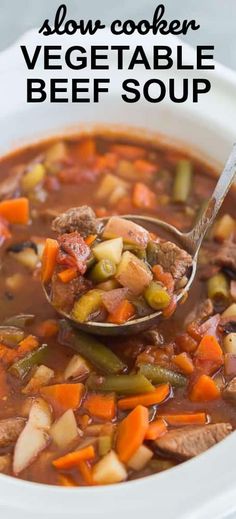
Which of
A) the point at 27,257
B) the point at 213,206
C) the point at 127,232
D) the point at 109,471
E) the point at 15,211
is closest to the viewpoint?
the point at 109,471

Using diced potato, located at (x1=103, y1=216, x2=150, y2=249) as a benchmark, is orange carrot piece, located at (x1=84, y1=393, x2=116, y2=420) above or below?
below

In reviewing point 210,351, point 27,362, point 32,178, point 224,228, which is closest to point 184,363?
point 210,351

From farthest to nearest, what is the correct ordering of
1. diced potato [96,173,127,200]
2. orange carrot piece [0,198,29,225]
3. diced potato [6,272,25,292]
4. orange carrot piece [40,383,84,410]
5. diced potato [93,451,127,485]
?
diced potato [96,173,127,200] → orange carrot piece [0,198,29,225] → diced potato [6,272,25,292] → orange carrot piece [40,383,84,410] → diced potato [93,451,127,485]

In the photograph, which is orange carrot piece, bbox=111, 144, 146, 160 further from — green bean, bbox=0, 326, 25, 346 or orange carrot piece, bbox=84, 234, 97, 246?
green bean, bbox=0, 326, 25, 346

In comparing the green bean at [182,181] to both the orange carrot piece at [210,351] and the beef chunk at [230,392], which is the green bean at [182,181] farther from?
the beef chunk at [230,392]

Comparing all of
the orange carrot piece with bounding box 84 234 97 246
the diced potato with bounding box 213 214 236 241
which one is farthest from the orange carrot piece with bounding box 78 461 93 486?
the diced potato with bounding box 213 214 236 241

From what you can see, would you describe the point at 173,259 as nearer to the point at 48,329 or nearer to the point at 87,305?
the point at 87,305

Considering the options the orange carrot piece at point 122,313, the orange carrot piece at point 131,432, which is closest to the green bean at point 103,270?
the orange carrot piece at point 122,313
